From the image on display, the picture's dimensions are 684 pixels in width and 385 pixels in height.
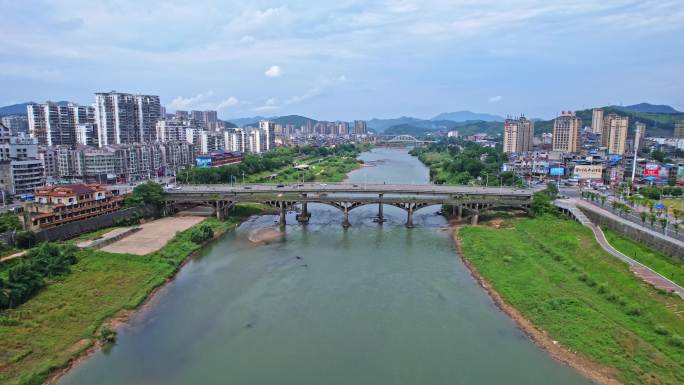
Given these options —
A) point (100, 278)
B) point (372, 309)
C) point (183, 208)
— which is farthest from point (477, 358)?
point (183, 208)

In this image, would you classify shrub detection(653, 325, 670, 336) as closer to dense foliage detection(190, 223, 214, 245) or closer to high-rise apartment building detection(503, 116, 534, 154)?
dense foliage detection(190, 223, 214, 245)

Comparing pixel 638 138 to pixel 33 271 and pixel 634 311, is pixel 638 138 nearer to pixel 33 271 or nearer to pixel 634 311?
pixel 634 311

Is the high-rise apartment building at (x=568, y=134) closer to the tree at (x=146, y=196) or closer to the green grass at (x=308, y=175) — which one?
the green grass at (x=308, y=175)

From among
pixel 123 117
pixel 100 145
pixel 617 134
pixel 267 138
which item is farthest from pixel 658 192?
pixel 267 138

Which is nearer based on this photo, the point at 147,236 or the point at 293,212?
the point at 147,236

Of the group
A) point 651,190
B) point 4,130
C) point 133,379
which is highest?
point 4,130

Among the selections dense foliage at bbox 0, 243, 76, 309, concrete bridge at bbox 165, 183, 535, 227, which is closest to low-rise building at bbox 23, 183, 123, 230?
dense foliage at bbox 0, 243, 76, 309

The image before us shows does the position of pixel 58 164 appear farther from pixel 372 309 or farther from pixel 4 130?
pixel 372 309
